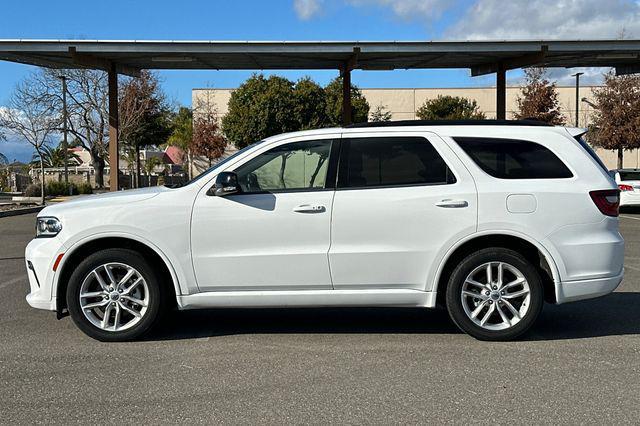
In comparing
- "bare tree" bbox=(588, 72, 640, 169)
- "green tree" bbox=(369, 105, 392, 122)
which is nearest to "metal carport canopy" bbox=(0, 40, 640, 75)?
"bare tree" bbox=(588, 72, 640, 169)

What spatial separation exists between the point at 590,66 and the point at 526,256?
771 inches

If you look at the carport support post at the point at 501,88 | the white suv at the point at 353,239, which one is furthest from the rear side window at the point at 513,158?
the carport support post at the point at 501,88

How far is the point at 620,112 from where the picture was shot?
2961cm

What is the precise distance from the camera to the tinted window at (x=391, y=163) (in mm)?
5500

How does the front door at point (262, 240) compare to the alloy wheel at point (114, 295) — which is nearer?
the front door at point (262, 240)

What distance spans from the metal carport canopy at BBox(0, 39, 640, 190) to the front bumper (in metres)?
13.4

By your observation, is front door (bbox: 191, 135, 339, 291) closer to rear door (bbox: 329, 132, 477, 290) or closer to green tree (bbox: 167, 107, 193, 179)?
rear door (bbox: 329, 132, 477, 290)

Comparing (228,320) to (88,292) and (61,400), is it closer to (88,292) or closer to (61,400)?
(88,292)

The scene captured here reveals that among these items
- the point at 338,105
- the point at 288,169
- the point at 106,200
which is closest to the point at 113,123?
the point at 106,200

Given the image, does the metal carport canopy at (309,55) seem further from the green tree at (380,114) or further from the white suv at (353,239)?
the green tree at (380,114)

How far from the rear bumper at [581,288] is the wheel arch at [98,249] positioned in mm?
3343

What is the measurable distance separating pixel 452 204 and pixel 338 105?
41015 mm

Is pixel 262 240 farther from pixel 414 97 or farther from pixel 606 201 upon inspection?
pixel 414 97

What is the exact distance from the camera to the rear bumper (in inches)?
213
